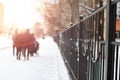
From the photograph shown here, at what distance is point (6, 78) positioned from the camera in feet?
42.6

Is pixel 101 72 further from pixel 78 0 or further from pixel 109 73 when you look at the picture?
pixel 78 0

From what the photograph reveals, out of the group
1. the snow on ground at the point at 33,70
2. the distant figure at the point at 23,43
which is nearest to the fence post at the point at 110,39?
the snow on ground at the point at 33,70

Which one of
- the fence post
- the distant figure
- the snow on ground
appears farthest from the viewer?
the distant figure

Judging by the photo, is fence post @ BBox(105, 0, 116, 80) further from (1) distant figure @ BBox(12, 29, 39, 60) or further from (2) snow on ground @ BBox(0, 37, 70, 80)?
(1) distant figure @ BBox(12, 29, 39, 60)

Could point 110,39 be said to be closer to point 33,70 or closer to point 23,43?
point 33,70

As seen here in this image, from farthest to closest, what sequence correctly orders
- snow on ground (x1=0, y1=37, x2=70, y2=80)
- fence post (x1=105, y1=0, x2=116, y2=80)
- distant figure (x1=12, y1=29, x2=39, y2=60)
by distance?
distant figure (x1=12, y1=29, x2=39, y2=60) → snow on ground (x1=0, y1=37, x2=70, y2=80) → fence post (x1=105, y1=0, x2=116, y2=80)

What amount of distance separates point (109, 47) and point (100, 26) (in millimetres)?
563

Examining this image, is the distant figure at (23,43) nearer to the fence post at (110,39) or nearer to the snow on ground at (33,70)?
the snow on ground at (33,70)

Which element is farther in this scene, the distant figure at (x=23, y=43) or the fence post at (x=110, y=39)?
the distant figure at (x=23, y=43)

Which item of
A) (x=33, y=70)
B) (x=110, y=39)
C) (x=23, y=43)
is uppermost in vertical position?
(x=110, y=39)

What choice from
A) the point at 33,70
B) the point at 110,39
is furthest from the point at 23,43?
the point at 110,39

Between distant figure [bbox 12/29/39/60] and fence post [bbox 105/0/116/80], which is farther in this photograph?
distant figure [bbox 12/29/39/60]

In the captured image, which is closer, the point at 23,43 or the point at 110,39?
the point at 110,39

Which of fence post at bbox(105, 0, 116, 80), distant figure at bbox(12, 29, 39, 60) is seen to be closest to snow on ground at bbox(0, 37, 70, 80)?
distant figure at bbox(12, 29, 39, 60)
